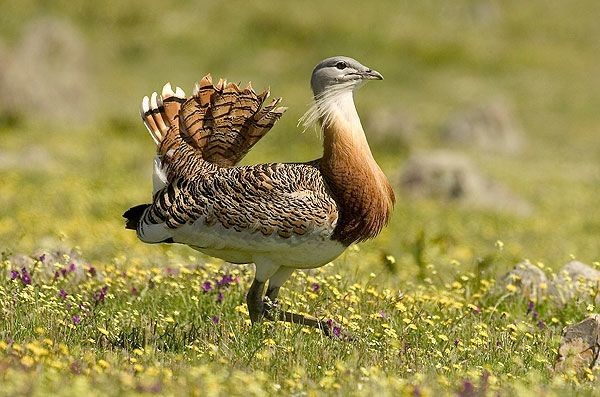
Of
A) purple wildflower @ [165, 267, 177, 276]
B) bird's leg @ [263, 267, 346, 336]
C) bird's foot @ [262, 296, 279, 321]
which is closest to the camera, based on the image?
bird's leg @ [263, 267, 346, 336]

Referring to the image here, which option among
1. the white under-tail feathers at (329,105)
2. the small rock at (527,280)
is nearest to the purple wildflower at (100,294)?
the white under-tail feathers at (329,105)

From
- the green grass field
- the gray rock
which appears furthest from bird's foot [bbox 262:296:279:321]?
the gray rock

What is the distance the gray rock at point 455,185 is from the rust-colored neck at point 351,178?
8706 millimetres

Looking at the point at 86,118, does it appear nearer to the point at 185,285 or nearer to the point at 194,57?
the point at 194,57

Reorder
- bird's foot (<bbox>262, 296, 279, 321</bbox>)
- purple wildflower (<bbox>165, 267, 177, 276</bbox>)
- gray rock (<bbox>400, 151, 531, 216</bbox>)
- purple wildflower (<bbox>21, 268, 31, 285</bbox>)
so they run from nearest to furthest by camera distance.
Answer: bird's foot (<bbox>262, 296, 279, 321</bbox>)
purple wildflower (<bbox>21, 268, 31, 285</bbox>)
purple wildflower (<bbox>165, 267, 177, 276</bbox>)
gray rock (<bbox>400, 151, 531, 216</bbox>)

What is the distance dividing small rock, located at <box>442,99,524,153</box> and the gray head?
54.4 ft

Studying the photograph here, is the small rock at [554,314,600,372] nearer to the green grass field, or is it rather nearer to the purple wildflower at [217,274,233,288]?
the green grass field

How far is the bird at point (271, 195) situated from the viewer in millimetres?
6289

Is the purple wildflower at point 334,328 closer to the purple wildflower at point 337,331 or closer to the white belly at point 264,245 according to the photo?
the purple wildflower at point 337,331

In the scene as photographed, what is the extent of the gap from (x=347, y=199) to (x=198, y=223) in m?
0.92

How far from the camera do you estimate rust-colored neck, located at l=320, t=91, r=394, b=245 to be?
635 centimetres

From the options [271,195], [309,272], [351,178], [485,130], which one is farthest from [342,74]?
[485,130]

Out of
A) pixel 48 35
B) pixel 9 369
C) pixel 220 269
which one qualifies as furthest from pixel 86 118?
pixel 9 369

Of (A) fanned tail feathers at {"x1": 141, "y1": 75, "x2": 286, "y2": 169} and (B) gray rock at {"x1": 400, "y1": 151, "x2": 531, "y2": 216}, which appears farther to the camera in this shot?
(B) gray rock at {"x1": 400, "y1": 151, "x2": 531, "y2": 216}
